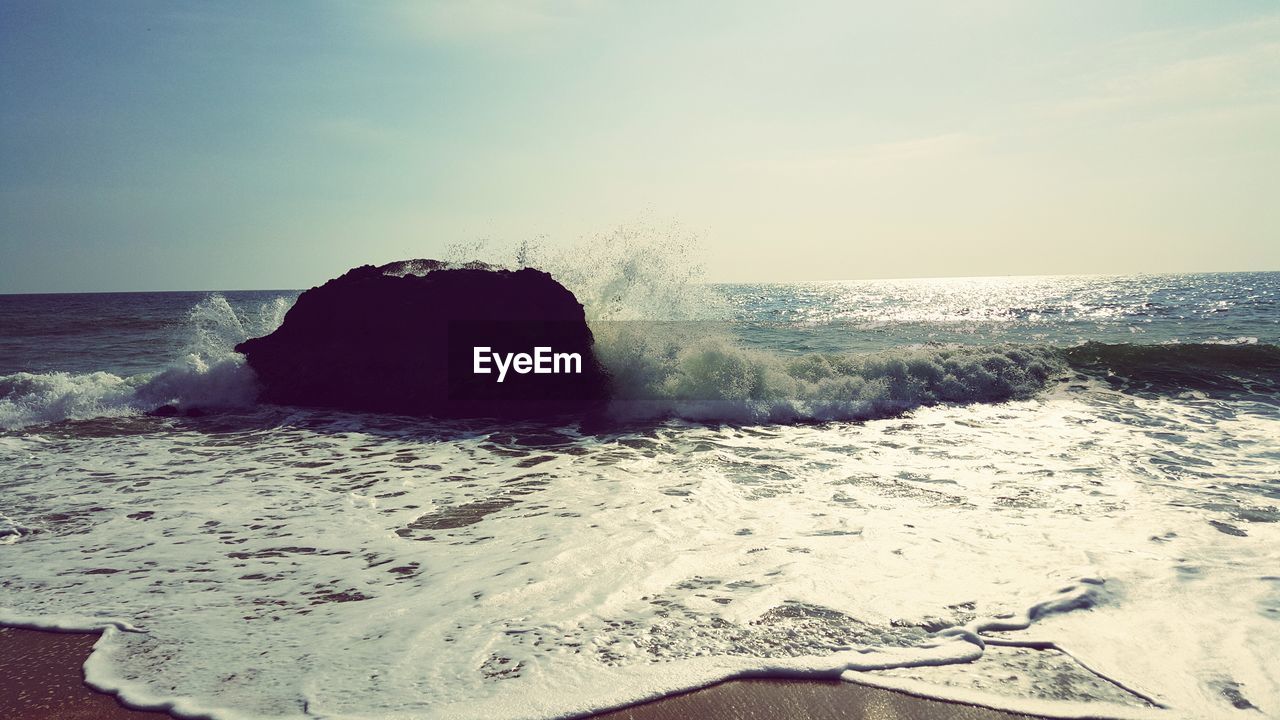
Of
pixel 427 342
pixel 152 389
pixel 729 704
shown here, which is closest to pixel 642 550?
pixel 729 704

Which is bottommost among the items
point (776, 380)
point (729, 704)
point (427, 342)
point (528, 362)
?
point (729, 704)

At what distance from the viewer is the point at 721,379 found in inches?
388

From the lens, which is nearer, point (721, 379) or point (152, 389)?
point (152, 389)

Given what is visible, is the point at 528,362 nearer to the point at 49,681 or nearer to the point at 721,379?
the point at 721,379

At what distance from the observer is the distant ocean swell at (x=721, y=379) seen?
29.9 ft

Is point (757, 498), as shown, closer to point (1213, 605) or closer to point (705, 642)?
point (705, 642)

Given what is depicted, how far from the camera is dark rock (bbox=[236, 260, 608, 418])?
9445mm

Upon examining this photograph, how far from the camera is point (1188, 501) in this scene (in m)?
4.97

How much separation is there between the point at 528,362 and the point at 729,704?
299 inches

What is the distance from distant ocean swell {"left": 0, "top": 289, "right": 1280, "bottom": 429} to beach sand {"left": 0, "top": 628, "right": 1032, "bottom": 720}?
6322 mm

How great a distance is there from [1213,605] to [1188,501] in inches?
85.3

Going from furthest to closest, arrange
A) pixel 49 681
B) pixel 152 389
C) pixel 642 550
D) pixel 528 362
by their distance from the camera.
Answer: pixel 528 362 < pixel 152 389 < pixel 642 550 < pixel 49 681

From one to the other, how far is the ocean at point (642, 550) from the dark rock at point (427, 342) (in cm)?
64

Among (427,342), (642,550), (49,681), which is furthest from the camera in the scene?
(427,342)
